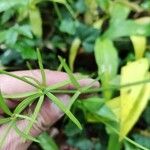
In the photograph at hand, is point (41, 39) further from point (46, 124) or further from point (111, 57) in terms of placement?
point (46, 124)

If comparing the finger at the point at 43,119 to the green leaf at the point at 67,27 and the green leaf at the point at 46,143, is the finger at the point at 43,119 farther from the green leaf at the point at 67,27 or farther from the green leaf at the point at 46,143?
the green leaf at the point at 67,27

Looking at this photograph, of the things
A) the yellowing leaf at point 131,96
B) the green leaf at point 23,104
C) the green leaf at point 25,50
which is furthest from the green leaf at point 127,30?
the green leaf at point 23,104

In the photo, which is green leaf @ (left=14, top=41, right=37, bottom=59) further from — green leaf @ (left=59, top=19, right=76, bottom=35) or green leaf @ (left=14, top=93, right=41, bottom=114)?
green leaf @ (left=14, top=93, right=41, bottom=114)

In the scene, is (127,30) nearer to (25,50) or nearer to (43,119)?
(25,50)

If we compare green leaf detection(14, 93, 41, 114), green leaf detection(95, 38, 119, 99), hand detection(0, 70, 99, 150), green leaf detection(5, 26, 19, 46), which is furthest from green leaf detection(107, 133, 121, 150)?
green leaf detection(14, 93, 41, 114)

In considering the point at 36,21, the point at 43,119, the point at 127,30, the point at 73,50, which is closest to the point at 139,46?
the point at 127,30
